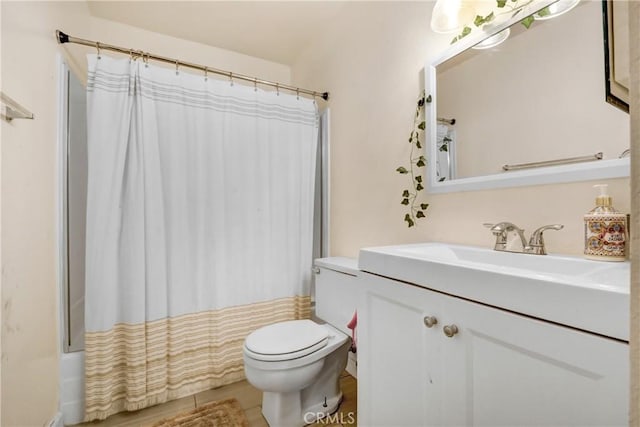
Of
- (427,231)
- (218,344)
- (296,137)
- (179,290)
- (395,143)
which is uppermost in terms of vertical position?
(296,137)

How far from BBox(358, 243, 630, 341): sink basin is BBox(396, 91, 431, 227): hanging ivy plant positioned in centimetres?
42

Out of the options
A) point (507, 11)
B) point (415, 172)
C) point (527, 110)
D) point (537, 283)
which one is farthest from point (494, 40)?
point (537, 283)

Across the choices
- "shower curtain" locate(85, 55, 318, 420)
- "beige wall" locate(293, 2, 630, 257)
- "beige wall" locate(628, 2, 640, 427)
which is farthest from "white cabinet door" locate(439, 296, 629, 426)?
"shower curtain" locate(85, 55, 318, 420)

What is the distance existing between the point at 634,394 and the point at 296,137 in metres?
2.00

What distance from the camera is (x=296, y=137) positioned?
209 centimetres

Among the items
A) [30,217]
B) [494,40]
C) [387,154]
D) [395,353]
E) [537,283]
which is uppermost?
[494,40]

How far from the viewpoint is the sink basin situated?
54 cm

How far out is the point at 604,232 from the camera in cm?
81

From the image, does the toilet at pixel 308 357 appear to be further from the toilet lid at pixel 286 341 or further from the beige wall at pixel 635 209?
the beige wall at pixel 635 209

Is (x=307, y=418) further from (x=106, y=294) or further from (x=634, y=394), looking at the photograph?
(x=634, y=394)

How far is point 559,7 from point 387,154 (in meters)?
0.86

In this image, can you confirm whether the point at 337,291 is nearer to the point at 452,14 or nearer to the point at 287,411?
the point at 287,411

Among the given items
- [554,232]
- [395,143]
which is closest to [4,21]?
[395,143]

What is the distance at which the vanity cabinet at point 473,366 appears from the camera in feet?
1.81
